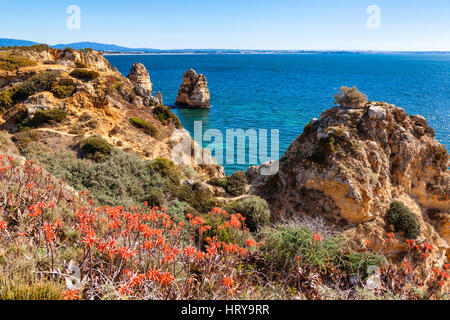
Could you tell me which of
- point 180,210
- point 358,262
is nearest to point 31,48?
point 180,210

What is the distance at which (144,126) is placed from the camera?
21.9 m

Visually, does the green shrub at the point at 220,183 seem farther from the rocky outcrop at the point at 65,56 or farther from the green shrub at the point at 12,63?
the green shrub at the point at 12,63

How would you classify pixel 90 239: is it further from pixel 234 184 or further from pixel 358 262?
pixel 234 184

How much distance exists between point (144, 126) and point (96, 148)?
19.7ft

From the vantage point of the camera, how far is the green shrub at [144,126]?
21766mm

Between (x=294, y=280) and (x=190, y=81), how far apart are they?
194ft

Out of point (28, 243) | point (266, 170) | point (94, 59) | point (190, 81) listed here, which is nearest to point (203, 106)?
point (190, 81)

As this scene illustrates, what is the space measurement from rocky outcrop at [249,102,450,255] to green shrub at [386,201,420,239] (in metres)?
0.36

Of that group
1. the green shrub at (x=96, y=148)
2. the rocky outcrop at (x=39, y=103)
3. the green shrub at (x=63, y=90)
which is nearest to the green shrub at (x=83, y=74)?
the green shrub at (x=63, y=90)

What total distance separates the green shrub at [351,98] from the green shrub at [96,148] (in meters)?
13.5

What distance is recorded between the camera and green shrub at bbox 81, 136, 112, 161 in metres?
16.0

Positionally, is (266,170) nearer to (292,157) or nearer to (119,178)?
(292,157)

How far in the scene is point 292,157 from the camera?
14.7 metres

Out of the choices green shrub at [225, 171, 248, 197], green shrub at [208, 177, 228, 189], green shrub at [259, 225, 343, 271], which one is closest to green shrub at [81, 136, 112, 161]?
green shrub at [208, 177, 228, 189]
